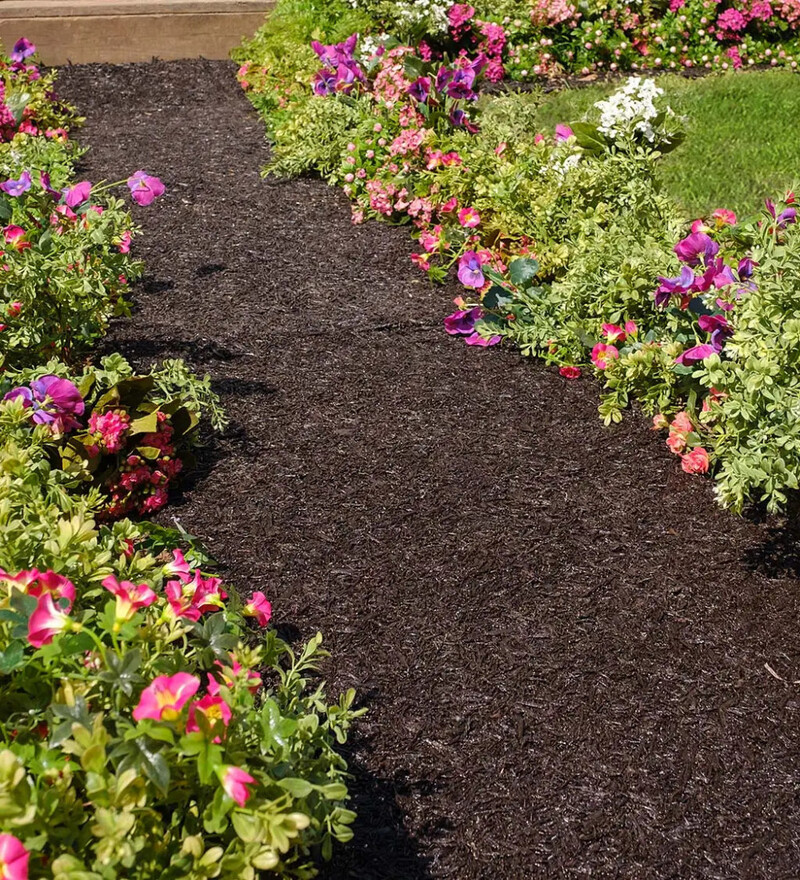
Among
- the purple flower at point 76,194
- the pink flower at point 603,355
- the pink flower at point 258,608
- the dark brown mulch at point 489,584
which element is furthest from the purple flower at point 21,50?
the pink flower at point 258,608

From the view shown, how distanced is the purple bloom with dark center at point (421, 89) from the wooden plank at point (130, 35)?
3.35 meters

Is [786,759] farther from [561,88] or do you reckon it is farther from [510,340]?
[561,88]

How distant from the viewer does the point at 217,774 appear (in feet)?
5.07

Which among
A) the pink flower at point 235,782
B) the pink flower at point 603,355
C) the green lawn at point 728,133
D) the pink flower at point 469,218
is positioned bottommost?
the green lawn at point 728,133

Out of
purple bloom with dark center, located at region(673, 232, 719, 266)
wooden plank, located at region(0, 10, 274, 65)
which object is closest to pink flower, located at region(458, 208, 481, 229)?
purple bloom with dark center, located at region(673, 232, 719, 266)

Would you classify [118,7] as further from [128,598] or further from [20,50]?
[128,598]

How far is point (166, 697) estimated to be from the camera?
1.55 metres

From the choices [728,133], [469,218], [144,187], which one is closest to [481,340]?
[469,218]

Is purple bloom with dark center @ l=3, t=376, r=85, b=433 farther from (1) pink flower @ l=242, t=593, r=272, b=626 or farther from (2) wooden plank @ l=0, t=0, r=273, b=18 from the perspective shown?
(2) wooden plank @ l=0, t=0, r=273, b=18

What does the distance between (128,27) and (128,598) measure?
775 cm

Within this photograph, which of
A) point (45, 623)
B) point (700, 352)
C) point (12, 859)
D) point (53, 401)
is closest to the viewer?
point (12, 859)

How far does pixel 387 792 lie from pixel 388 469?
4.40 ft

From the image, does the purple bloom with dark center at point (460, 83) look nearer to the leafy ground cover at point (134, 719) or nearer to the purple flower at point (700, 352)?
the purple flower at point (700, 352)

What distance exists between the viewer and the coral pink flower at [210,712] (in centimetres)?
156
